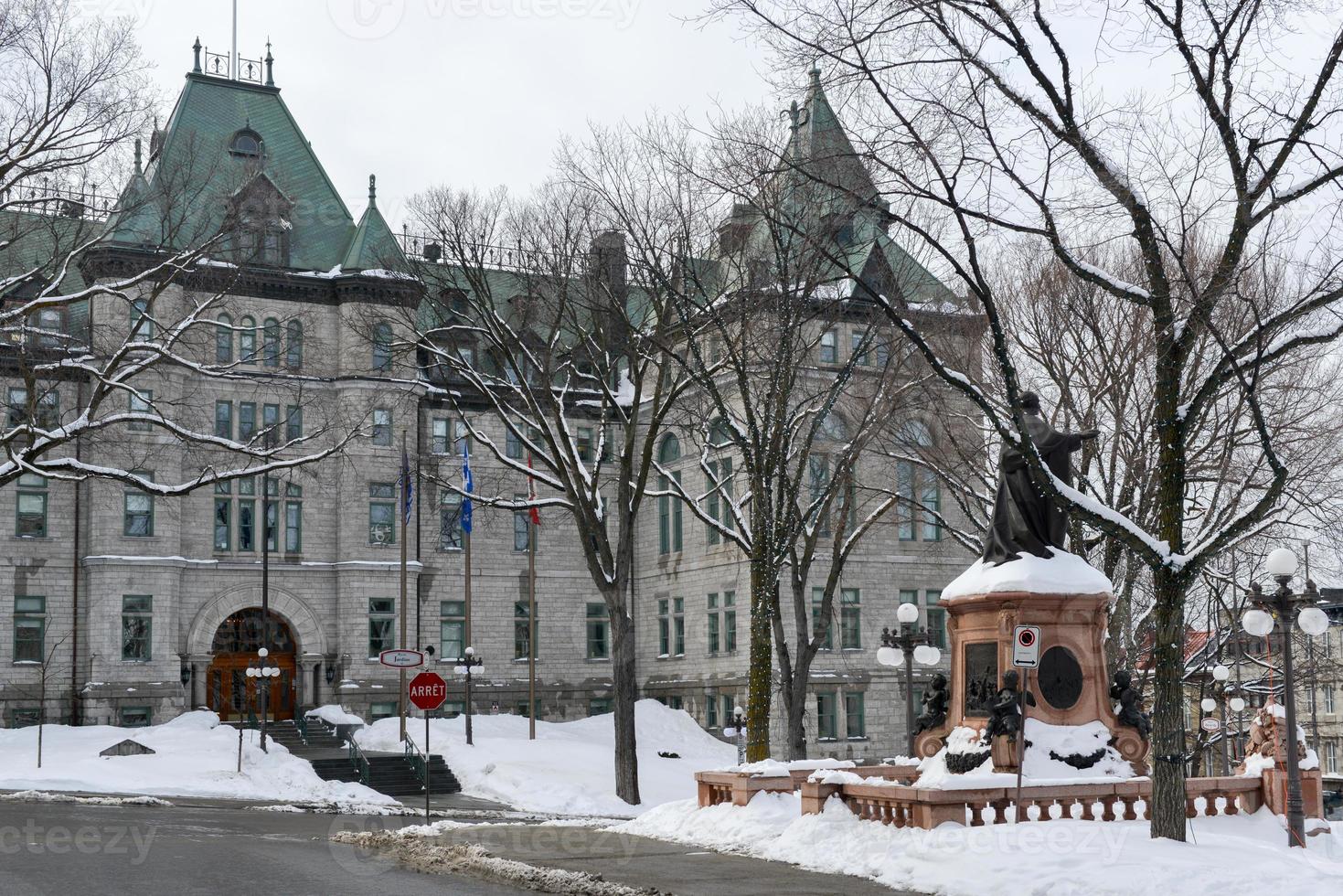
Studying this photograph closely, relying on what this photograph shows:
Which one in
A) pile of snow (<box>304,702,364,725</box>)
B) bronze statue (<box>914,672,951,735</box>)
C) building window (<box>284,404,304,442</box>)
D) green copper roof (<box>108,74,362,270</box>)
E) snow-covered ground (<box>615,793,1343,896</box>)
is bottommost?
pile of snow (<box>304,702,364,725</box>)

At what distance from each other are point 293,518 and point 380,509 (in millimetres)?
2894

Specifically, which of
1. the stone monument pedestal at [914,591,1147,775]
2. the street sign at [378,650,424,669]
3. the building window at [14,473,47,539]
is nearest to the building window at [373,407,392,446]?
the building window at [14,473,47,539]

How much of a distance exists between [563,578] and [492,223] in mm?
26750

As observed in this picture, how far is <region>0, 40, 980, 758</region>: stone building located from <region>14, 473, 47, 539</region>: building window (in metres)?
0.08

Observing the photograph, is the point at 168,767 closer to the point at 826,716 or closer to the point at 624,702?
Result: the point at 624,702

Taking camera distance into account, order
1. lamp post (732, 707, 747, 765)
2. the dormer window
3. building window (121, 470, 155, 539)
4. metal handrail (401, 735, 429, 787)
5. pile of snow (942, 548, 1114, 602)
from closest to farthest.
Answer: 1. pile of snow (942, 548, 1114, 602)
2. metal handrail (401, 735, 429, 787)
3. lamp post (732, 707, 747, 765)
4. building window (121, 470, 155, 539)
5. the dormer window

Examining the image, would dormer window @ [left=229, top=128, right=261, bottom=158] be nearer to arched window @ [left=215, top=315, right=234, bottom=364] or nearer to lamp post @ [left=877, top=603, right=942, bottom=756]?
arched window @ [left=215, top=315, right=234, bottom=364]

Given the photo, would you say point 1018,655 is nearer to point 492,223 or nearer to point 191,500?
point 492,223

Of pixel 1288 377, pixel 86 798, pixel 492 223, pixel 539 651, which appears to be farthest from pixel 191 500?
pixel 1288 377

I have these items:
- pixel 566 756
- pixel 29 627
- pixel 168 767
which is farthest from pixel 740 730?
pixel 29 627

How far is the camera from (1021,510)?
61.5 feet

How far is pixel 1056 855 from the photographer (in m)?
13.6

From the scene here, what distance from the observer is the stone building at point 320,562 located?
4616 cm

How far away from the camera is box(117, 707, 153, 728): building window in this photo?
150ft
